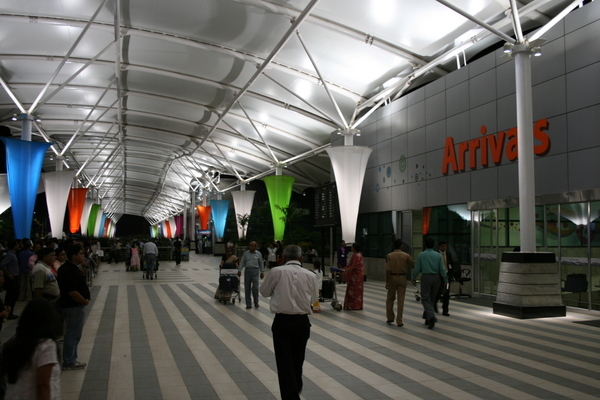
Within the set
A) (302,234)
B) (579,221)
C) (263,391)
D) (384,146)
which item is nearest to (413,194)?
(384,146)

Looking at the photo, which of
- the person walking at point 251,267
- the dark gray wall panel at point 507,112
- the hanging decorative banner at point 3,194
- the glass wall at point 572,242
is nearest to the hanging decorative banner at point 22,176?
the hanging decorative banner at point 3,194

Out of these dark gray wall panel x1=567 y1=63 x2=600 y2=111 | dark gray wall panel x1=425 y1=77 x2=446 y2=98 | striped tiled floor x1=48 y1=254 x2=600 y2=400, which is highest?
dark gray wall panel x1=425 y1=77 x2=446 y2=98

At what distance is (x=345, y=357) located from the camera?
26.8ft

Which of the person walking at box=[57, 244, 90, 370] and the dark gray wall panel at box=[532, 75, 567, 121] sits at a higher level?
the dark gray wall panel at box=[532, 75, 567, 121]

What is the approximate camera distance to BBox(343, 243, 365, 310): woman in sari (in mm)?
13280

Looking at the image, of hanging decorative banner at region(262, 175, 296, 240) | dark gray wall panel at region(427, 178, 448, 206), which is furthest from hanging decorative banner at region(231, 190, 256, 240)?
dark gray wall panel at region(427, 178, 448, 206)

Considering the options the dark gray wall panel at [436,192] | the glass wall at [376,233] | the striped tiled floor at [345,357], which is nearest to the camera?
the striped tiled floor at [345,357]

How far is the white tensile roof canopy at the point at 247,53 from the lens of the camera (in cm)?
1795

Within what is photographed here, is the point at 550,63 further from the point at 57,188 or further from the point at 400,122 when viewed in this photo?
the point at 57,188

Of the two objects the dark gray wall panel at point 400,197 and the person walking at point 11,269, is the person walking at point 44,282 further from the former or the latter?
the dark gray wall panel at point 400,197

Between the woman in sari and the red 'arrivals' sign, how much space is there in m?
5.36

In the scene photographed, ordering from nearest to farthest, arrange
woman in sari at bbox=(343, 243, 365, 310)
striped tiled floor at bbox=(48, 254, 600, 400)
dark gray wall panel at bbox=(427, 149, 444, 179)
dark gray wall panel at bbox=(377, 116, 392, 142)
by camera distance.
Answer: striped tiled floor at bbox=(48, 254, 600, 400) < woman in sari at bbox=(343, 243, 365, 310) < dark gray wall panel at bbox=(427, 149, 444, 179) < dark gray wall panel at bbox=(377, 116, 392, 142)

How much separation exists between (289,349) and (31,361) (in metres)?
2.55

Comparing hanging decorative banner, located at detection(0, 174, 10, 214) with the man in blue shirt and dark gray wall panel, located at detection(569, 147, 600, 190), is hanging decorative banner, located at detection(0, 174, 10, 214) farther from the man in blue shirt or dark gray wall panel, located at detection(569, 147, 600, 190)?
dark gray wall panel, located at detection(569, 147, 600, 190)
